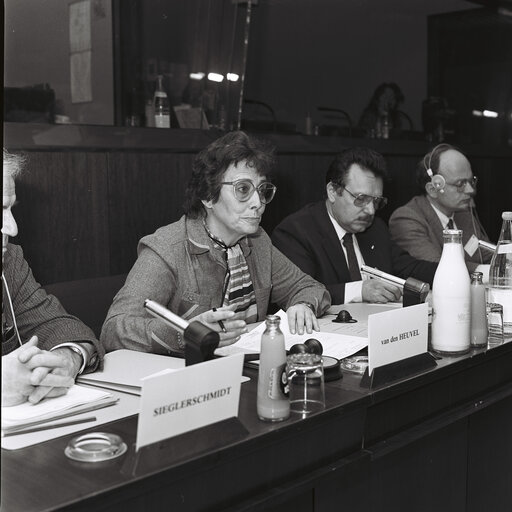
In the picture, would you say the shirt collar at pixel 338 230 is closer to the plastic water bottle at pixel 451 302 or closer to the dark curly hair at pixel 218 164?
the dark curly hair at pixel 218 164

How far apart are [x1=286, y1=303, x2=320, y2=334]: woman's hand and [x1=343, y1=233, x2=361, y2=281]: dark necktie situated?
109 cm

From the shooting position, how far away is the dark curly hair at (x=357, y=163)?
3252mm

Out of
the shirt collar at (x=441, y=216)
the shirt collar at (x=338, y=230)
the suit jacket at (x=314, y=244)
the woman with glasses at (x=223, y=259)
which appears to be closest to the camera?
the woman with glasses at (x=223, y=259)

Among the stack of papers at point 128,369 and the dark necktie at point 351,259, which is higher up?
the dark necktie at point 351,259

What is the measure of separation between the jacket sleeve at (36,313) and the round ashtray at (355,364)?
664 mm

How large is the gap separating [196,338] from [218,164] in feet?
4.22

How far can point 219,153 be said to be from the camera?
2.51 m

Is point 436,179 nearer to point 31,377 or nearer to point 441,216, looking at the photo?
point 441,216

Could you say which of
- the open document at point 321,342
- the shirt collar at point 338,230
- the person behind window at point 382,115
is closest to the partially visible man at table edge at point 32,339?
the open document at point 321,342

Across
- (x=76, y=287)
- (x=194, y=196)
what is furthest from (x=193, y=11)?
(x=76, y=287)

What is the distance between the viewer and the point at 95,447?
3.87ft

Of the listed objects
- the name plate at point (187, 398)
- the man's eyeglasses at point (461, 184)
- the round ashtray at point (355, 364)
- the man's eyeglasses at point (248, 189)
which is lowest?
the round ashtray at point (355, 364)

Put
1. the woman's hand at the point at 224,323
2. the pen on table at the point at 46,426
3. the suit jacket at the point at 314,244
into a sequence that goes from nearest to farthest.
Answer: the pen on table at the point at 46,426 → the woman's hand at the point at 224,323 → the suit jacket at the point at 314,244

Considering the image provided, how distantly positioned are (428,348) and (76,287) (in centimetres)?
128
